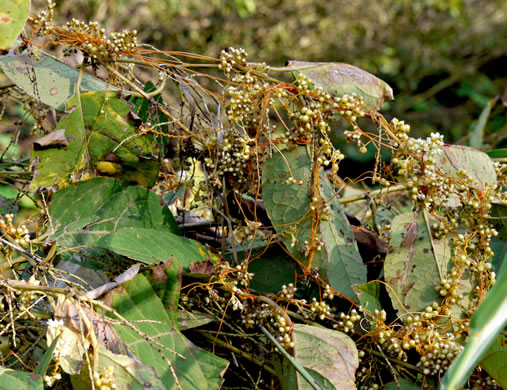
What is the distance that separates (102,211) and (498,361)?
0.56 m

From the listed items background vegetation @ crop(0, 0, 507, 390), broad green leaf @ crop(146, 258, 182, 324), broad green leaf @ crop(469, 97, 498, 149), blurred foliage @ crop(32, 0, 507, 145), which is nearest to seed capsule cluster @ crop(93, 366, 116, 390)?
background vegetation @ crop(0, 0, 507, 390)

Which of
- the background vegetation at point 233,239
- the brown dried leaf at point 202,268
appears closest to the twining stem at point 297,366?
the background vegetation at point 233,239

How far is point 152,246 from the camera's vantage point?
0.70 meters

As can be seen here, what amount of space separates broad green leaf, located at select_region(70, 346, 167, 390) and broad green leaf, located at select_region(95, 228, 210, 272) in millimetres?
134

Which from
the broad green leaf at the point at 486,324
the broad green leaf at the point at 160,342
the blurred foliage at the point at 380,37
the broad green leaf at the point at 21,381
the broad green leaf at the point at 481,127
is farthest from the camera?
the blurred foliage at the point at 380,37

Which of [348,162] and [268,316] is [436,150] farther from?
[348,162]

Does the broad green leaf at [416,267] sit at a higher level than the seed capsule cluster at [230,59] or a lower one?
lower

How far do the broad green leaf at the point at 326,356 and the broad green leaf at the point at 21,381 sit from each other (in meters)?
0.28

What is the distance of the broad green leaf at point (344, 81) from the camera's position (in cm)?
79

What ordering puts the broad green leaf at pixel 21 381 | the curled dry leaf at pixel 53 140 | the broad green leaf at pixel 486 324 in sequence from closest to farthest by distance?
1. the broad green leaf at pixel 486 324
2. the broad green leaf at pixel 21 381
3. the curled dry leaf at pixel 53 140

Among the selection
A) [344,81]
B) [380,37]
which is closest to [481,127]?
[344,81]

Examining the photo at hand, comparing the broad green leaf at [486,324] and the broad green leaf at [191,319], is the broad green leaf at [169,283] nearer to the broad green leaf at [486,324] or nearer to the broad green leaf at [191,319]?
the broad green leaf at [191,319]

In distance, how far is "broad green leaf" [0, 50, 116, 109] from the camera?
737 mm

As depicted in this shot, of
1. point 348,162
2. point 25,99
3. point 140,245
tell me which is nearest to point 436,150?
point 140,245
